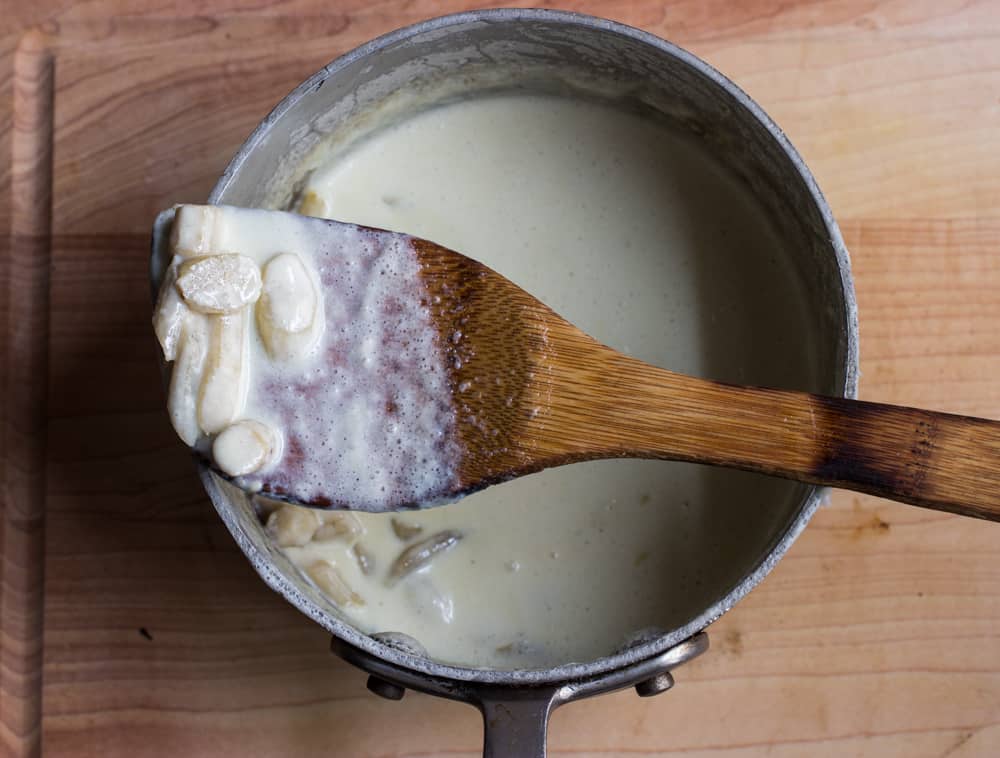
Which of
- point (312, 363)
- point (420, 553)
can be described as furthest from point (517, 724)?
point (312, 363)

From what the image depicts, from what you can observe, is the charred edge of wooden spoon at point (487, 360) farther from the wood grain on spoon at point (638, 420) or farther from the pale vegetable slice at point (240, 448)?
the pale vegetable slice at point (240, 448)

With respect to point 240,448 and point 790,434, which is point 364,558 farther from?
point 790,434

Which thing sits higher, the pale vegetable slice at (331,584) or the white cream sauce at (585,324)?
the white cream sauce at (585,324)

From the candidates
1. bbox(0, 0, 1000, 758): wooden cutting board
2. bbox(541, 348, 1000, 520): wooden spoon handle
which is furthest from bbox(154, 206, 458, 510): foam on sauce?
bbox(0, 0, 1000, 758): wooden cutting board

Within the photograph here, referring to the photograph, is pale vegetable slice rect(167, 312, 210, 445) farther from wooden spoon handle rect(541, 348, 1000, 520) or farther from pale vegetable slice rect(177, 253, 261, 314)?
wooden spoon handle rect(541, 348, 1000, 520)

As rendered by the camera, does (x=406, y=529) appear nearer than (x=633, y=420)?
No

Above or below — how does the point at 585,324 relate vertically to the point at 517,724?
above

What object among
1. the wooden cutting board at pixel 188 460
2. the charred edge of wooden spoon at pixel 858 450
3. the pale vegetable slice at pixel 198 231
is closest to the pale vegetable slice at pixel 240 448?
the pale vegetable slice at pixel 198 231
